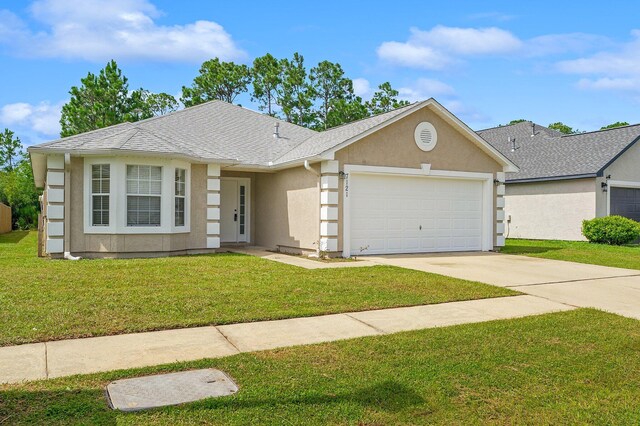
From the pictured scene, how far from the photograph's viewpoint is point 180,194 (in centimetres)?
1362

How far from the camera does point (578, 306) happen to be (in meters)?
7.44

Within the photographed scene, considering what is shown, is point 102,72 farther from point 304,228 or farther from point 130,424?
point 130,424

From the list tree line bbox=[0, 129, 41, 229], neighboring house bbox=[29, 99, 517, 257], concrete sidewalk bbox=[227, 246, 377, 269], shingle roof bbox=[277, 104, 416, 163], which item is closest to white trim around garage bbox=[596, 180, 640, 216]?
neighboring house bbox=[29, 99, 517, 257]

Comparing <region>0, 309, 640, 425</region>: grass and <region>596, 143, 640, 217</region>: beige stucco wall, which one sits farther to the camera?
<region>596, 143, 640, 217</region>: beige stucco wall

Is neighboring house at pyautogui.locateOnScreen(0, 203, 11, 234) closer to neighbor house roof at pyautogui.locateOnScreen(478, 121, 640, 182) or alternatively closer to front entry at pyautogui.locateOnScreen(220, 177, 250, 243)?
front entry at pyautogui.locateOnScreen(220, 177, 250, 243)

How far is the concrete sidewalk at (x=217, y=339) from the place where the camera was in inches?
183

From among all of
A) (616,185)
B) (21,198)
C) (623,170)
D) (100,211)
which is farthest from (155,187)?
(21,198)

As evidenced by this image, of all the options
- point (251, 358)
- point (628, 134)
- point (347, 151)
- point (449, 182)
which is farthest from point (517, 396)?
point (628, 134)

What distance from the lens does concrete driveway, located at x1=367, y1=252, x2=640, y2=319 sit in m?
8.03

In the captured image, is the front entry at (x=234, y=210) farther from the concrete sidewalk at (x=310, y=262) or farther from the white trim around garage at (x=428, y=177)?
the white trim around garage at (x=428, y=177)

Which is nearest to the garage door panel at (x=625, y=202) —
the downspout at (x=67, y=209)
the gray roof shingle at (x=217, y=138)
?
the gray roof shingle at (x=217, y=138)

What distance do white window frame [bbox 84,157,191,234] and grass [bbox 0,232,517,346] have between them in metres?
1.43

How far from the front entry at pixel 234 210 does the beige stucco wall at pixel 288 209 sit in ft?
1.26

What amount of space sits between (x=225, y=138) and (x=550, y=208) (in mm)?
A: 14095
